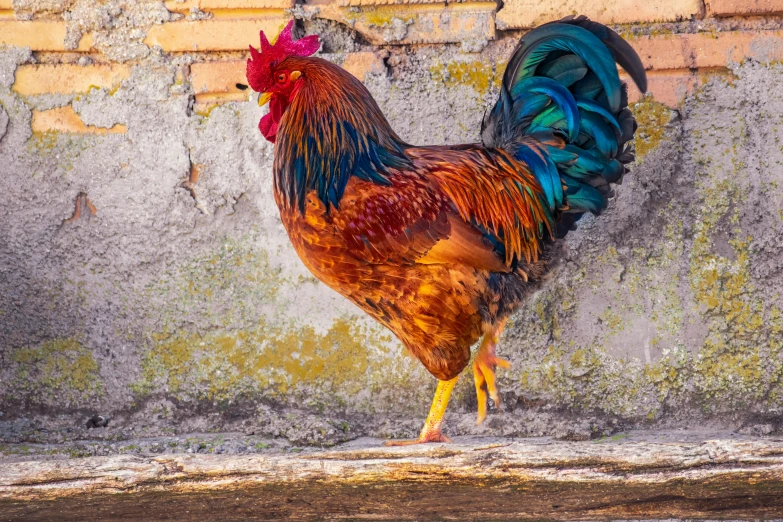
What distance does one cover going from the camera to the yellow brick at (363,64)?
254 cm

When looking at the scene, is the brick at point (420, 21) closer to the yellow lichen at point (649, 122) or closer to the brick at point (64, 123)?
the yellow lichen at point (649, 122)

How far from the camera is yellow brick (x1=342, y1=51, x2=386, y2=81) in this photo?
2.54 m

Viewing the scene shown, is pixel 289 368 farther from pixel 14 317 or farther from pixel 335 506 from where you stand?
pixel 14 317

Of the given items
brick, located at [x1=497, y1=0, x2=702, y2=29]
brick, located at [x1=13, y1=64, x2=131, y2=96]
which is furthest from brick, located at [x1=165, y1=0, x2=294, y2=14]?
brick, located at [x1=497, y1=0, x2=702, y2=29]

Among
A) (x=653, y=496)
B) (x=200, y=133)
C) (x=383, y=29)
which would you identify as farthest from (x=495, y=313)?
(x=200, y=133)

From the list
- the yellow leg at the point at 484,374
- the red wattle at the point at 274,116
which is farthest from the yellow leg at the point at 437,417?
the red wattle at the point at 274,116

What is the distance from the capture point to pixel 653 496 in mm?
1836

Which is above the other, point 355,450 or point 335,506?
point 355,450

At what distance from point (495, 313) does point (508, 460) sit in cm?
47

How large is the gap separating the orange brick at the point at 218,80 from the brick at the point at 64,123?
0.30 m

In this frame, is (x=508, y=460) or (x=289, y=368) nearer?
(x=508, y=460)

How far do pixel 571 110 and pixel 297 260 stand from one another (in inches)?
42.6

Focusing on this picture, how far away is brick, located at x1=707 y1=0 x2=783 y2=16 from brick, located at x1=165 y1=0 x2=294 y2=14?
138cm

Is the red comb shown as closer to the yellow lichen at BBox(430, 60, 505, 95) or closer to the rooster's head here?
the rooster's head
